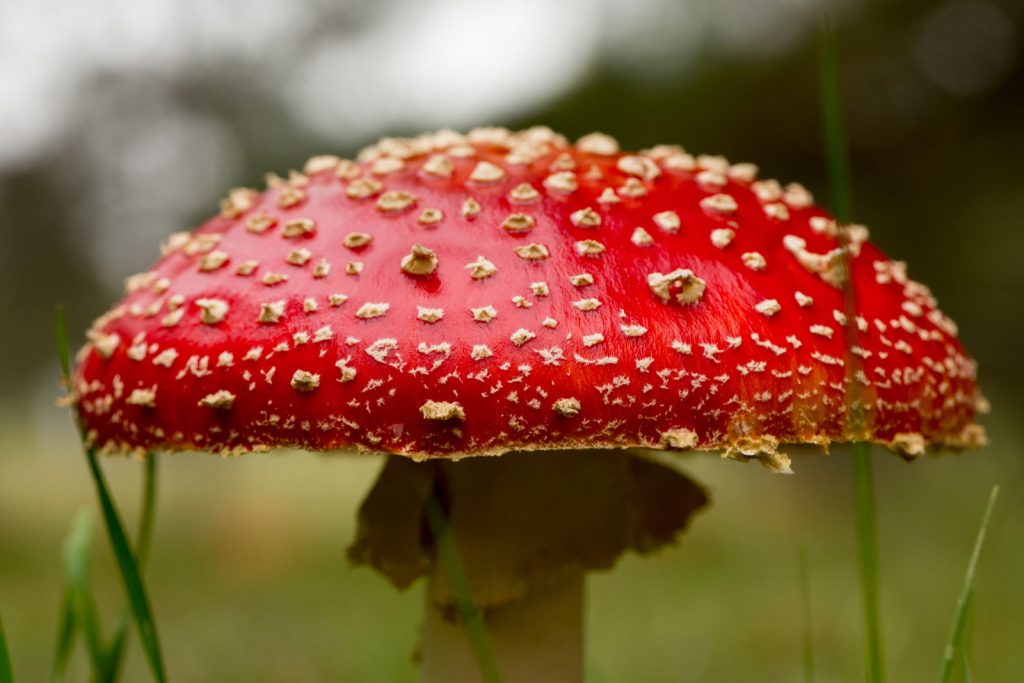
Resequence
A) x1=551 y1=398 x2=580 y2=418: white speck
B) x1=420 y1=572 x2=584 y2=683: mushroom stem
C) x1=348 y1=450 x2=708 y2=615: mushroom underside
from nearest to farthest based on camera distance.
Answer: x1=551 y1=398 x2=580 y2=418: white speck, x1=348 y1=450 x2=708 y2=615: mushroom underside, x1=420 y1=572 x2=584 y2=683: mushroom stem

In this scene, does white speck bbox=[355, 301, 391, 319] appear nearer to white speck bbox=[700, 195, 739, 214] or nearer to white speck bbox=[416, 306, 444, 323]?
white speck bbox=[416, 306, 444, 323]

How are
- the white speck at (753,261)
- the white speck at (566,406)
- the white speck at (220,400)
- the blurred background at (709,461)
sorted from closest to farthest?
the white speck at (566,406), the white speck at (220,400), the white speck at (753,261), the blurred background at (709,461)

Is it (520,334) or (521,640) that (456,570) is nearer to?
(520,334)

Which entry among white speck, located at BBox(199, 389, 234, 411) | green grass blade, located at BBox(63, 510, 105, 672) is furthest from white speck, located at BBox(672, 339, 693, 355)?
green grass blade, located at BBox(63, 510, 105, 672)

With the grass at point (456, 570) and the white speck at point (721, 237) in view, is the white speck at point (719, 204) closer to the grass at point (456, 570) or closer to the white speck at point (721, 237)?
the white speck at point (721, 237)

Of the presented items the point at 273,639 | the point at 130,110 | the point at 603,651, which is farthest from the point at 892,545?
the point at 130,110

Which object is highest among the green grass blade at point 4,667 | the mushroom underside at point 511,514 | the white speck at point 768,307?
the white speck at point 768,307

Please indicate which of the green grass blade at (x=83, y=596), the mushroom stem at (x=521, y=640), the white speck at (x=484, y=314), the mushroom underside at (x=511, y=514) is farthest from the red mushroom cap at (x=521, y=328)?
the mushroom stem at (x=521, y=640)
